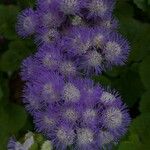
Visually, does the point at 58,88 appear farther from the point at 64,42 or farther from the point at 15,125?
the point at 15,125

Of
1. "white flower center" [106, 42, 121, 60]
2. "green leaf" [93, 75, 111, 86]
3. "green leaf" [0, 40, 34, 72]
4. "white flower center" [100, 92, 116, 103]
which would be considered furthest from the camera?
"green leaf" [0, 40, 34, 72]

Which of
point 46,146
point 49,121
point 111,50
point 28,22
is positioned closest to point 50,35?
point 28,22

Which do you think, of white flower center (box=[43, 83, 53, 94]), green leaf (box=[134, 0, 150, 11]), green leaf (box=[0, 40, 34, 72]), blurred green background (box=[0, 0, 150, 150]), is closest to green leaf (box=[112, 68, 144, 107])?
blurred green background (box=[0, 0, 150, 150])

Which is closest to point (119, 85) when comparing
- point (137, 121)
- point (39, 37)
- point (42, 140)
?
point (137, 121)

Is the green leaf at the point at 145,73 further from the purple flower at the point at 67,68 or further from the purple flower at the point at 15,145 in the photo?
the purple flower at the point at 15,145

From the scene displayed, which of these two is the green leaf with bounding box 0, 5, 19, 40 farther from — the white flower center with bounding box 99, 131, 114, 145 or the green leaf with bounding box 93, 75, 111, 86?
the white flower center with bounding box 99, 131, 114, 145

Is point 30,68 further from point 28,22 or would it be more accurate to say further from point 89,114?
point 89,114
